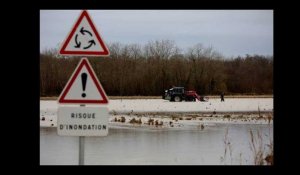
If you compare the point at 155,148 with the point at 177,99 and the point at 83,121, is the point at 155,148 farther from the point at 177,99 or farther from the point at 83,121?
the point at 177,99

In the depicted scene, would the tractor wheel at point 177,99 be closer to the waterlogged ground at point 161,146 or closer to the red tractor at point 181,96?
the red tractor at point 181,96

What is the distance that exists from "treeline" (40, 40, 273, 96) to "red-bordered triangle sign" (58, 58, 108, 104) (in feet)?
164

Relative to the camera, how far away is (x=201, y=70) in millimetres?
67062

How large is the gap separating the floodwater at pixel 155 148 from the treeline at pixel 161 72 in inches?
1584

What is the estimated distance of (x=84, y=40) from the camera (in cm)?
659

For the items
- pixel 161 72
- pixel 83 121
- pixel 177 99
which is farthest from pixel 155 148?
pixel 161 72

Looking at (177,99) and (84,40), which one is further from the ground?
(84,40)

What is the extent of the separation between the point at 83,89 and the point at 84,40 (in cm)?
71

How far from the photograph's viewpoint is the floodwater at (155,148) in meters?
11.7

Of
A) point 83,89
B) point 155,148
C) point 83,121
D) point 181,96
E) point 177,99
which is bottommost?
point 155,148

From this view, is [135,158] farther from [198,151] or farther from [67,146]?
[67,146]

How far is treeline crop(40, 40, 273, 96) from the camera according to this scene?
61281 millimetres

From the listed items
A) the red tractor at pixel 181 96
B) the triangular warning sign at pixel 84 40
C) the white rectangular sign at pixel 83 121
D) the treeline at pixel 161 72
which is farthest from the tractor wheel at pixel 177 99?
the white rectangular sign at pixel 83 121
